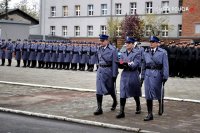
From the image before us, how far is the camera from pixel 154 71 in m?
10.5

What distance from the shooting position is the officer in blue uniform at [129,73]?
10.5m

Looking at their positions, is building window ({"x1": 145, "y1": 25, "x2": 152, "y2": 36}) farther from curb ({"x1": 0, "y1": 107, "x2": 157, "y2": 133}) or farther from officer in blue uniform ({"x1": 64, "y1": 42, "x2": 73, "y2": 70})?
curb ({"x1": 0, "y1": 107, "x2": 157, "y2": 133})

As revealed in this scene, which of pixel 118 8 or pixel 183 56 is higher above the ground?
pixel 118 8

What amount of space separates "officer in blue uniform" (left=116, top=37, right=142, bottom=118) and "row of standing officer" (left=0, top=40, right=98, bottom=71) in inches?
569

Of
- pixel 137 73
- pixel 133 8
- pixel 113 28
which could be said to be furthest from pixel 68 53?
pixel 133 8

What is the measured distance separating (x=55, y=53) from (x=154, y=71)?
54.9 ft

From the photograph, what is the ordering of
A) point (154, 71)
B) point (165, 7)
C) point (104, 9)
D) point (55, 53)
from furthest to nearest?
point (104, 9), point (165, 7), point (55, 53), point (154, 71)

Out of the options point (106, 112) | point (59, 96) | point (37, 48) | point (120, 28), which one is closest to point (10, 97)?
point (59, 96)

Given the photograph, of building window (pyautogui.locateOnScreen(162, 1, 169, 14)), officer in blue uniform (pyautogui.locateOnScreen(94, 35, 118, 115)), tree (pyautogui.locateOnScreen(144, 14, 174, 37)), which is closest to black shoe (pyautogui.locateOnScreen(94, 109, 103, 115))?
officer in blue uniform (pyautogui.locateOnScreen(94, 35, 118, 115))

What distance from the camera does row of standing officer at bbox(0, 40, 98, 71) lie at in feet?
84.3

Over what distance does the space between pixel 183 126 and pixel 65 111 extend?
323 centimetres

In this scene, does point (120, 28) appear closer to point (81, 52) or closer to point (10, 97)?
point (81, 52)

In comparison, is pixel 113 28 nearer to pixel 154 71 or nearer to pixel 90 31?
pixel 90 31

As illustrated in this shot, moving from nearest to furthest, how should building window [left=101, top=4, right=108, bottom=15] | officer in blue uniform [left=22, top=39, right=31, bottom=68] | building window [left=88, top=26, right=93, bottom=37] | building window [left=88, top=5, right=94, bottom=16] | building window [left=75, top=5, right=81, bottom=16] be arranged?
officer in blue uniform [left=22, top=39, right=31, bottom=68], building window [left=101, top=4, right=108, bottom=15], building window [left=88, top=5, right=94, bottom=16], building window [left=88, top=26, right=93, bottom=37], building window [left=75, top=5, right=81, bottom=16]
